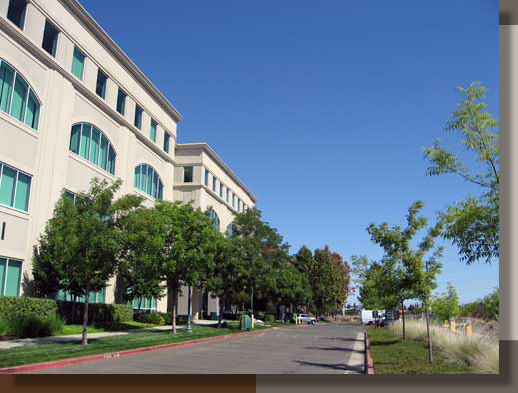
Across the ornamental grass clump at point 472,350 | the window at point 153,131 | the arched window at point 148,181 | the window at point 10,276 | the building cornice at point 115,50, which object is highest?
the building cornice at point 115,50

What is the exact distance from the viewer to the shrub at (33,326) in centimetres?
2033

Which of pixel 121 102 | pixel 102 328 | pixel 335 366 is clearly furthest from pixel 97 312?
pixel 335 366

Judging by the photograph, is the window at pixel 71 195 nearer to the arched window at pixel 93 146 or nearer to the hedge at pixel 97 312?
the arched window at pixel 93 146

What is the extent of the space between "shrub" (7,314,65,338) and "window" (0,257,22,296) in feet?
6.52

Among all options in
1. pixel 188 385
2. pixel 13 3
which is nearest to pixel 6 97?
pixel 13 3

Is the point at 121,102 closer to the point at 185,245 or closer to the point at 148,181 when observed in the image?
the point at 148,181

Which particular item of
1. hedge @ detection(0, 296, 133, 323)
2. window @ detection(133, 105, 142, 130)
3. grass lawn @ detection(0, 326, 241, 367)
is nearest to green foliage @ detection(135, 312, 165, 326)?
hedge @ detection(0, 296, 133, 323)

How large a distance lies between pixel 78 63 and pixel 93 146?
15.7 ft

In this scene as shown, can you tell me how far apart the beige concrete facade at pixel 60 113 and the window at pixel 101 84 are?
19cm

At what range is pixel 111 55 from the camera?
33.4 m

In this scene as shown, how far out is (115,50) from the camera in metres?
33.4

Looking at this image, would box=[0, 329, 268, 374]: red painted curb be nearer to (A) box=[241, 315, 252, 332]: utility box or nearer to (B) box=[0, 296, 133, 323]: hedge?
(B) box=[0, 296, 133, 323]: hedge

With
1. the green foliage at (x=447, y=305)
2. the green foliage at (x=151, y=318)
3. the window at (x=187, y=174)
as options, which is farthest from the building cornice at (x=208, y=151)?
the green foliage at (x=447, y=305)

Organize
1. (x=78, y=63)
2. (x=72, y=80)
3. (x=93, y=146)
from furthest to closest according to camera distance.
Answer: (x=93, y=146)
(x=78, y=63)
(x=72, y=80)
